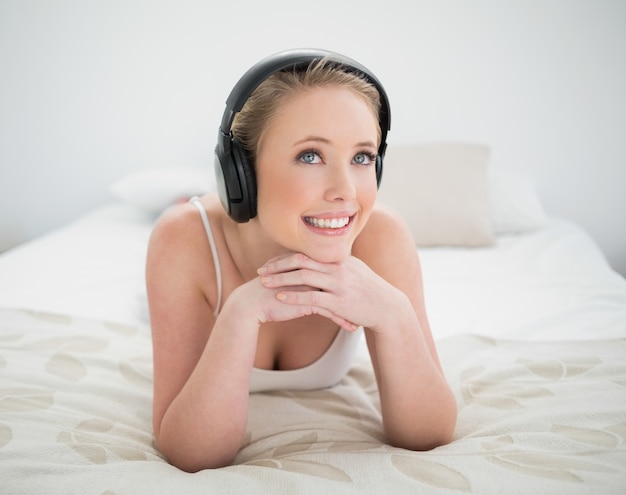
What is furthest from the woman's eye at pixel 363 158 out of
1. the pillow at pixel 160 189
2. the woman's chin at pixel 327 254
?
the pillow at pixel 160 189

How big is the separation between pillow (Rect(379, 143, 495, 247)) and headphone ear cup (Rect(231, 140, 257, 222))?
4.40 ft

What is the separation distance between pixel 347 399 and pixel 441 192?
4.21 ft

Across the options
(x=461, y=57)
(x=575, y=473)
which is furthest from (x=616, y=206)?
(x=575, y=473)

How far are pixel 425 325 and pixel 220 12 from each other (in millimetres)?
2197

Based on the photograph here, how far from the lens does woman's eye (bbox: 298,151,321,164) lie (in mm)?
830

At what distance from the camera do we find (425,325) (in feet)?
3.37

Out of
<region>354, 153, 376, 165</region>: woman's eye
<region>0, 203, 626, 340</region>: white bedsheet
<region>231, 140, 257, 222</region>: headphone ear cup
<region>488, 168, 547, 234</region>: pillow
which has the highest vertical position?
<region>354, 153, 376, 165</region>: woman's eye

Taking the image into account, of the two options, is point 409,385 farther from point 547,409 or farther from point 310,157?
point 310,157

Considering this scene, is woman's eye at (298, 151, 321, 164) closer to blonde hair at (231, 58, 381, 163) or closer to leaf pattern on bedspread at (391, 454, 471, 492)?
blonde hair at (231, 58, 381, 163)

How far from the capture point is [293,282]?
861 mm

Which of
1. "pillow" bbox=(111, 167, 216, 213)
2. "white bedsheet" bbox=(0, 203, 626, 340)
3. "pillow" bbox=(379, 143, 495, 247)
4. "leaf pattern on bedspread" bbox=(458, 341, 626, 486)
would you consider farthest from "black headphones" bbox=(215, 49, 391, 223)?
"pillow" bbox=(111, 167, 216, 213)

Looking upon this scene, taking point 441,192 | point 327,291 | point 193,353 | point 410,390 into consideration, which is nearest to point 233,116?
point 327,291

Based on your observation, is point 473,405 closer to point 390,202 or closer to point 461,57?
point 390,202

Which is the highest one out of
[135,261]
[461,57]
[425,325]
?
[461,57]
